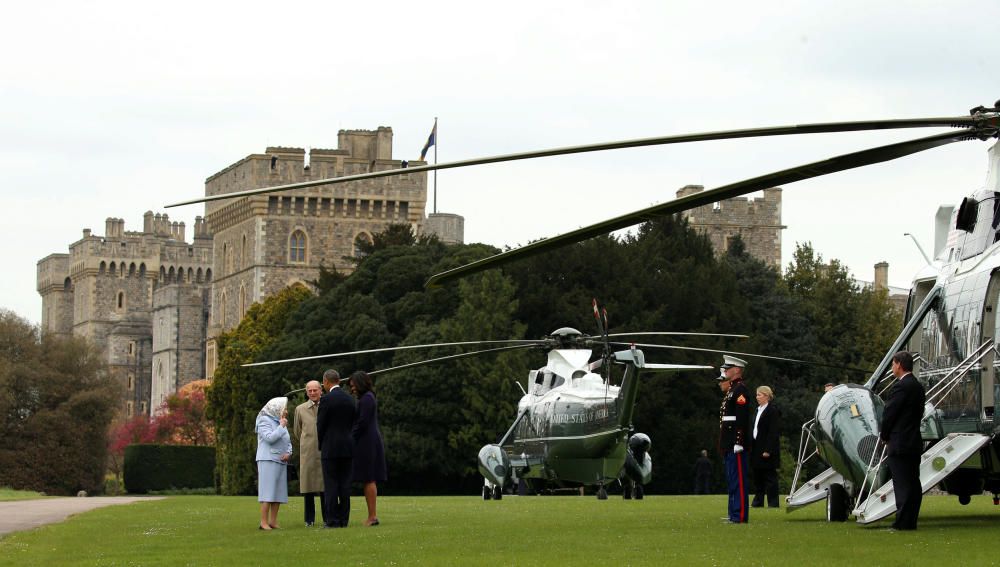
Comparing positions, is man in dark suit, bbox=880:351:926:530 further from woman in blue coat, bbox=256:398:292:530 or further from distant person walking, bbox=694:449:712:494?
distant person walking, bbox=694:449:712:494

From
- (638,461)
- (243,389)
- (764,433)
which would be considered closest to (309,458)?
(764,433)

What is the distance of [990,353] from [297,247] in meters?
80.2

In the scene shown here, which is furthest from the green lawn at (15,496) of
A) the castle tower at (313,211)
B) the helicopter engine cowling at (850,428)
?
the castle tower at (313,211)

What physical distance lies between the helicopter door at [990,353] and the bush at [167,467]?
59694 millimetres

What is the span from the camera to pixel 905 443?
1420cm

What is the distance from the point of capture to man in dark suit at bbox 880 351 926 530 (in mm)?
14211

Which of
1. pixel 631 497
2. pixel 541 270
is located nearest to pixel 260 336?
pixel 541 270

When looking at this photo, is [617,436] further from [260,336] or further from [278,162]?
[278,162]

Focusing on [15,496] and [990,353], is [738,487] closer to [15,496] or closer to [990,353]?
[990,353]

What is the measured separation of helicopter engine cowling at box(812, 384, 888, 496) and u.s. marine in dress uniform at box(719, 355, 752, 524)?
1.00 meters

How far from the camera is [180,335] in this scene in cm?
13375

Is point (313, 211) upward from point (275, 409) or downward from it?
upward

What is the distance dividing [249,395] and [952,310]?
54367 mm

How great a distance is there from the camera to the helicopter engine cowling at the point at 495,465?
31.8m
